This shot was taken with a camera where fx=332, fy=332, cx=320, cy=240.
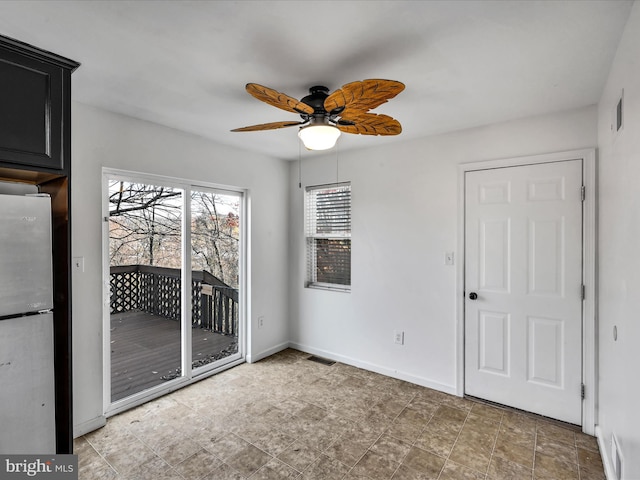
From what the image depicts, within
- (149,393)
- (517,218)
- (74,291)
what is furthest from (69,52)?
(517,218)

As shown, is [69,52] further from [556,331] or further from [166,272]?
[556,331]

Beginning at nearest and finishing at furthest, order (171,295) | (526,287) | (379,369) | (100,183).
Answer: (100,183) → (526,287) → (171,295) → (379,369)

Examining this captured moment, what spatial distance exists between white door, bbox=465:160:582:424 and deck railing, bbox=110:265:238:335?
2.51 metres

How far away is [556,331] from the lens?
8.59 feet

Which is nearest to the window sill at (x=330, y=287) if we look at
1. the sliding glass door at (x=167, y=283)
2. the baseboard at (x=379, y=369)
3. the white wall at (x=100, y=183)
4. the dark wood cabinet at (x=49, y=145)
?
the white wall at (x=100, y=183)

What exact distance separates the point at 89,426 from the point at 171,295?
3.79 ft

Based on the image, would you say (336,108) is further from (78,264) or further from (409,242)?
(78,264)

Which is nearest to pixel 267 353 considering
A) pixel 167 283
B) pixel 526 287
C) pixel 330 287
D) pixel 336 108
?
pixel 330 287

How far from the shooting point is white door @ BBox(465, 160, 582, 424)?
8.39 ft

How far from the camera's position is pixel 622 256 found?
170 centimetres

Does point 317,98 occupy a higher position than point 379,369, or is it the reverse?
point 317,98

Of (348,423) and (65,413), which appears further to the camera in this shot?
(348,423)

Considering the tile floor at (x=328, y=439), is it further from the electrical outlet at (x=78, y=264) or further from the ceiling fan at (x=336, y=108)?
the ceiling fan at (x=336, y=108)

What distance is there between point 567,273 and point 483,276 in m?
0.60
